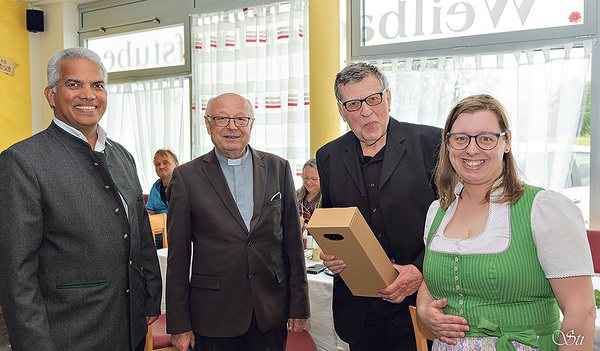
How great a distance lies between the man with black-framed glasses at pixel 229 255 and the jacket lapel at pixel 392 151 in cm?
49

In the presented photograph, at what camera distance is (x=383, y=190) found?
1.76 m

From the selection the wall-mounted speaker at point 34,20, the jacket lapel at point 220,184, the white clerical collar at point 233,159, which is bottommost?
the jacket lapel at point 220,184

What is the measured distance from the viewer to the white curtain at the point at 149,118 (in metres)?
5.81

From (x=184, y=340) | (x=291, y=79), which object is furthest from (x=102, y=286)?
(x=291, y=79)

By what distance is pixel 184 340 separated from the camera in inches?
74.5

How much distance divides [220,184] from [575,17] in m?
3.37

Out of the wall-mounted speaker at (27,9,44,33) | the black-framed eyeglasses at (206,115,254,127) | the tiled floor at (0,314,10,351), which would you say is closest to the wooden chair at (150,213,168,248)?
the tiled floor at (0,314,10,351)

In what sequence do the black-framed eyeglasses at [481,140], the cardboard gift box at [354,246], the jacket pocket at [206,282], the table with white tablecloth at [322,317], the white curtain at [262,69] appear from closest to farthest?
the black-framed eyeglasses at [481,140]
the cardboard gift box at [354,246]
the jacket pocket at [206,282]
the table with white tablecloth at [322,317]
the white curtain at [262,69]

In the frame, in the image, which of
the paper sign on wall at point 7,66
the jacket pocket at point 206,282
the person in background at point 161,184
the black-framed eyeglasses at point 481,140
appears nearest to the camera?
the black-framed eyeglasses at point 481,140

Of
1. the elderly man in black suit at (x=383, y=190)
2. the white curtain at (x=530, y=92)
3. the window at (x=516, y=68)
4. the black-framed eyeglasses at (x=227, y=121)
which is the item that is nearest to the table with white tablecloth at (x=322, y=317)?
the elderly man in black suit at (x=383, y=190)

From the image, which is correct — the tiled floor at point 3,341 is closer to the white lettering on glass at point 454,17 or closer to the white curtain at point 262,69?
the white curtain at point 262,69

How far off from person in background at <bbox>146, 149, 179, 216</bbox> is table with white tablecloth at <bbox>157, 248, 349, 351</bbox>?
2088 mm

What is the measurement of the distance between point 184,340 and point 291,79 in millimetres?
3453

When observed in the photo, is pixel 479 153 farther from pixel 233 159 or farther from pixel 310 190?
pixel 310 190
